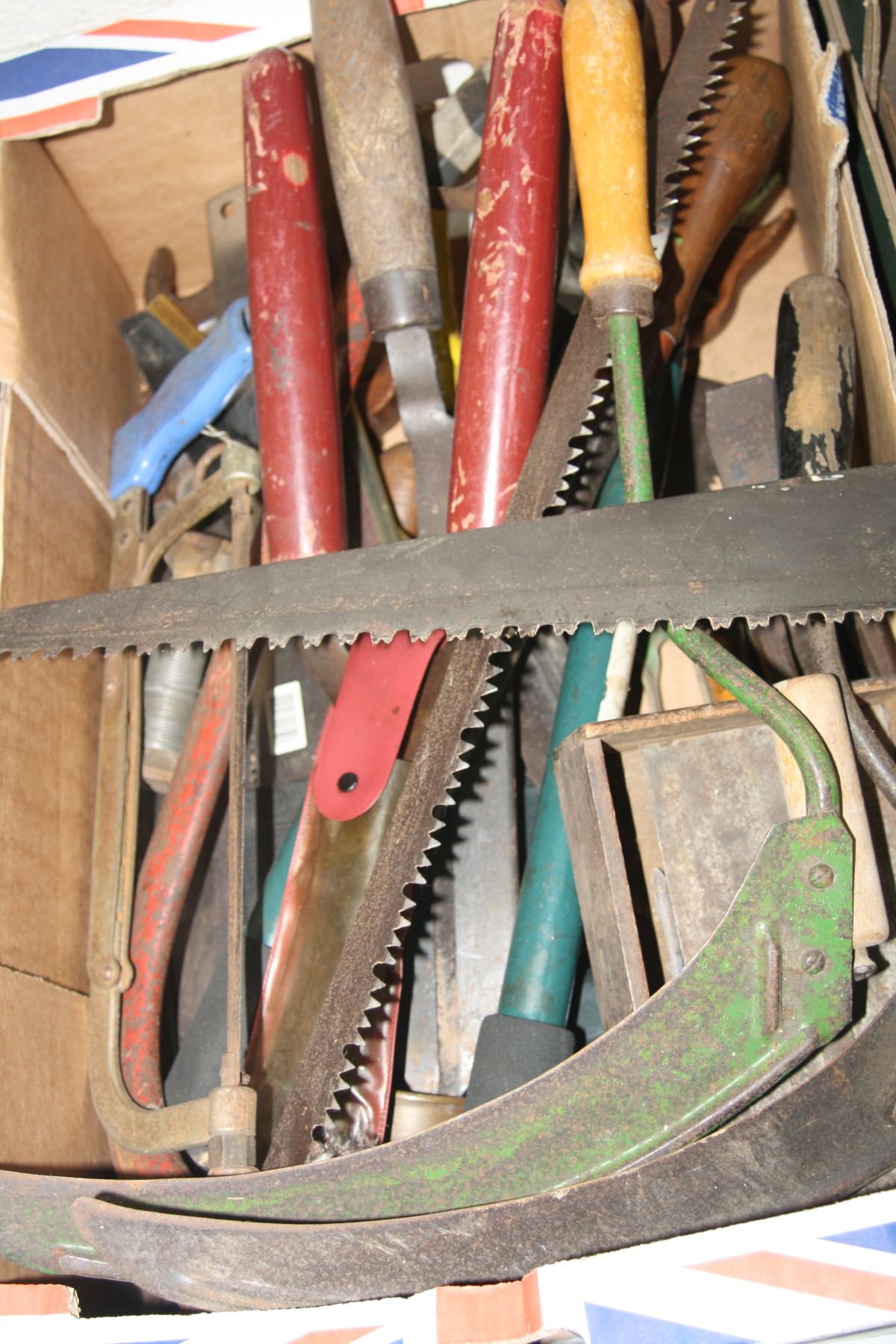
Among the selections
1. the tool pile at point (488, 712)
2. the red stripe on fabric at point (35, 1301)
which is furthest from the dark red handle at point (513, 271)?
the red stripe on fabric at point (35, 1301)

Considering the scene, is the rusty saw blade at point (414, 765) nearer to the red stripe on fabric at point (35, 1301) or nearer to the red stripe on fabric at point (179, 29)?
the red stripe on fabric at point (35, 1301)

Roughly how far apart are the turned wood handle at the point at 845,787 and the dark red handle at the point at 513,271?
292mm

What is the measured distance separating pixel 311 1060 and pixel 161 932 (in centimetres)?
24

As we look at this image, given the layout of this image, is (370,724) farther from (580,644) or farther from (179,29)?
(179,29)

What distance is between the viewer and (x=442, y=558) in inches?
30.3

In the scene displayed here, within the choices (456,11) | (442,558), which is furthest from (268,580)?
(456,11)

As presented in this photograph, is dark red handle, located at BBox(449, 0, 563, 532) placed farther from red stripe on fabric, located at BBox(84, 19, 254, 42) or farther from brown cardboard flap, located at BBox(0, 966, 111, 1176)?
brown cardboard flap, located at BBox(0, 966, 111, 1176)

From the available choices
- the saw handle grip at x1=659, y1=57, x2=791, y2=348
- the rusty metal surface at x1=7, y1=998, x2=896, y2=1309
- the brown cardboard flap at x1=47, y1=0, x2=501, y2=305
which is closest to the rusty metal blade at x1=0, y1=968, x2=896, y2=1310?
the rusty metal surface at x1=7, y1=998, x2=896, y2=1309

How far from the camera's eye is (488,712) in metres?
0.92

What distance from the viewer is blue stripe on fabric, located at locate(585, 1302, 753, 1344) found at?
567mm

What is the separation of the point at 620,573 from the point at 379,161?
450 millimetres

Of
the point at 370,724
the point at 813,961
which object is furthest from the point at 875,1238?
the point at 370,724

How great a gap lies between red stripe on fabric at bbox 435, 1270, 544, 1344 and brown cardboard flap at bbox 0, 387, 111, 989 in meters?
0.45

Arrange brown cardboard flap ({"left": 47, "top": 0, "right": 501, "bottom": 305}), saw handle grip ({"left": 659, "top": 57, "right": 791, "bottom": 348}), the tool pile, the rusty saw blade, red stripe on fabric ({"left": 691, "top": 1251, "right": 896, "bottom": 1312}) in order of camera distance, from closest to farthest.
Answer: red stripe on fabric ({"left": 691, "top": 1251, "right": 896, "bottom": 1312}) < the tool pile < the rusty saw blade < saw handle grip ({"left": 659, "top": 57, "right": 791, "bottom": 348}) < brown cardboard flap ({"left": 47, "top": 0, "right": 501, "bottom": 305})
